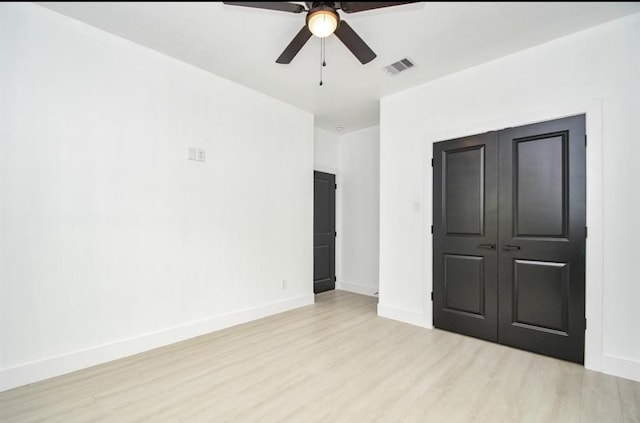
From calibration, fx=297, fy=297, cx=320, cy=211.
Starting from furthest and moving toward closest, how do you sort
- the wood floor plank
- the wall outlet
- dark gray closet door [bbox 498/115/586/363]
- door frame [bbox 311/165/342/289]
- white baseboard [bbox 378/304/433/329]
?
door frame [bbox 311/165/342/289]
white baseboard [bbox 378/304/433/329]
the wall outlet
dark gray closet door [bbox 498/115/586/363]
the wood floor plank

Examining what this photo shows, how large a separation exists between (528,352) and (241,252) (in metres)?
3.14

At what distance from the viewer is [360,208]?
531 cm

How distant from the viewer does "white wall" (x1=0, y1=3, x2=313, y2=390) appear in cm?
223

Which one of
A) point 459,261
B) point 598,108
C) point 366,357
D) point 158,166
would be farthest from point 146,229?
point 598,108

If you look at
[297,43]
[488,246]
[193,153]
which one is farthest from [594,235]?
[193,153]

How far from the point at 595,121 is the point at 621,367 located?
6.54 feet

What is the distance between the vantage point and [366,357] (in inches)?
106

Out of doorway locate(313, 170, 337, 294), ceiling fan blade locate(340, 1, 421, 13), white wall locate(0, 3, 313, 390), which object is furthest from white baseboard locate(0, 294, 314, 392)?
ceiling fan blade locate(340, 1, 421, 13)

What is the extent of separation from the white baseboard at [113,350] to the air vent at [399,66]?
3.19 m

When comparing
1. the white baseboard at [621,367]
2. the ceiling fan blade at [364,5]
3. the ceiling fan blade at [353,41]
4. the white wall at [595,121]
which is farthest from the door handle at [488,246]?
the ceiling fan blade at [364,5]

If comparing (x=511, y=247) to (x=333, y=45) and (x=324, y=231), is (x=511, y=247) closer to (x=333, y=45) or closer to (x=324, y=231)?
(x=333, y=45)

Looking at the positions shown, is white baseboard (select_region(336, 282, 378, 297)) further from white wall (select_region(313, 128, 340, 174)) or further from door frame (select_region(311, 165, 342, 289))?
white wall (select_region(313, 128, 340, 174))

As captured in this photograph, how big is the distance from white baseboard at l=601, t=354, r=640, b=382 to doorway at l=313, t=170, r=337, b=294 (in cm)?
358

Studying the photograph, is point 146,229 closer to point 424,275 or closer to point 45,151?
point 45,151
